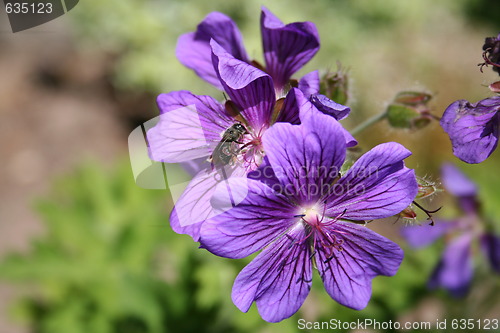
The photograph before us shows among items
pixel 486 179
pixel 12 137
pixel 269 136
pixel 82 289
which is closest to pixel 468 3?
pixel 486 179

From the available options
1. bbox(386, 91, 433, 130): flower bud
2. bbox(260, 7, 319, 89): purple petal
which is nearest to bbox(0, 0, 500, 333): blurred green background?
bbox(386, 91, 433, 130): flower bud

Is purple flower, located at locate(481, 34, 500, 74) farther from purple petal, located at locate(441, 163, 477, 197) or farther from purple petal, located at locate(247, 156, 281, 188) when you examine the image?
purple petal, located at locate(441, 163, 477, 197)

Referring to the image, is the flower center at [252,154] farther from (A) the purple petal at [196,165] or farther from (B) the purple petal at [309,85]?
(B) the purple petal at [309,85]

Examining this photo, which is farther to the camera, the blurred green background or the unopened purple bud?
the blurred green background

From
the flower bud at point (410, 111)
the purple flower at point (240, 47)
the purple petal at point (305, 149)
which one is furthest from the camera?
the flower bud at point (410, 111)

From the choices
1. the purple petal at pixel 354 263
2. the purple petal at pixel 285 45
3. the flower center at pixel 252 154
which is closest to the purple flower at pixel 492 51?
the purple petal at pixel 285 45

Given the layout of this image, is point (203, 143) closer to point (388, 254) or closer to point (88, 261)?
point (388, 254)
